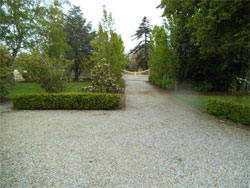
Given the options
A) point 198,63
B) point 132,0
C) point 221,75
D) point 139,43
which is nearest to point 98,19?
point 132,0

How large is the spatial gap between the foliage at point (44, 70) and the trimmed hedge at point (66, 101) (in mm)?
971

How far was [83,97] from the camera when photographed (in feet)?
20.9

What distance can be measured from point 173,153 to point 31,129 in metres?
3.68

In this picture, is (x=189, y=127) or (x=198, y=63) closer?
(x=189, y=127)

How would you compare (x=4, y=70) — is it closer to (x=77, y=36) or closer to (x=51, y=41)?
(x=51, y=41)

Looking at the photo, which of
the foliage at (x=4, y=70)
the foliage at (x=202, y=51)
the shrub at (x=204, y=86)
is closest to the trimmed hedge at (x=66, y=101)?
the foliage at (x=4, y=70)

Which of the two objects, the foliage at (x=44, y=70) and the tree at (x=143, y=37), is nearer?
the foliage at (x=44, y=70)

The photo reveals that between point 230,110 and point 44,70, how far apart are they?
7.52 metres

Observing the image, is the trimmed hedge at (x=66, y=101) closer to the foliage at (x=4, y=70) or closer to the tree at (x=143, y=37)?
the foliage at (x=4, y=70)

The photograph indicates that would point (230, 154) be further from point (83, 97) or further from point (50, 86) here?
point (50, 86)

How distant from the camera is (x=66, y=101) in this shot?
251 inches

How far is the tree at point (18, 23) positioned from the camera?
42.1 ft

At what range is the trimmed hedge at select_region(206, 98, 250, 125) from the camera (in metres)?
4.44

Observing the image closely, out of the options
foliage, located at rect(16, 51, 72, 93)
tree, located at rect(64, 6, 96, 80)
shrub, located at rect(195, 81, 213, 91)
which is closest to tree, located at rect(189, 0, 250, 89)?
shrub, located at rect(195, 81, 213, 91)
